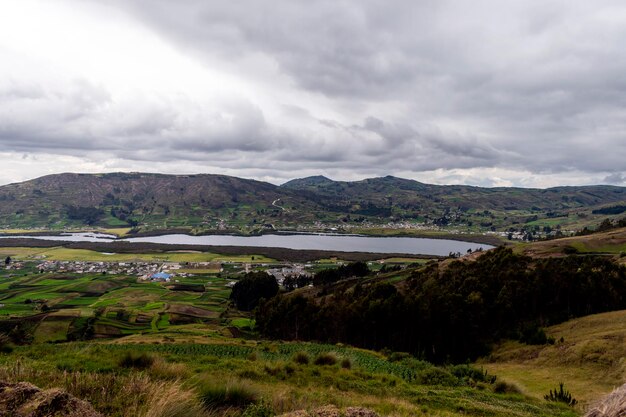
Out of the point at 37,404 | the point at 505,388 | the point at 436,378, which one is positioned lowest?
the point at 436,378

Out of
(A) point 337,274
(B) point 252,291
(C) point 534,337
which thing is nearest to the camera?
(C) point 534,337

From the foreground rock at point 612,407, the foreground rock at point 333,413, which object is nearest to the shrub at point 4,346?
the foreground rock at point 333,413

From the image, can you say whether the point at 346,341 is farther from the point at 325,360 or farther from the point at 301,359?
the point at 301,359

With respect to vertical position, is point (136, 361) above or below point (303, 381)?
above

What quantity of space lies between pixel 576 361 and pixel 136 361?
25.0 metres

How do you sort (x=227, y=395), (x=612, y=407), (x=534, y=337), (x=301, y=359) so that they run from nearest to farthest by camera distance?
(x=612, y=407) < (x=227, y=395) < (x=301, y=359) < (x=534, y=337)

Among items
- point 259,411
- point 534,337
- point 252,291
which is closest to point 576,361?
point 534,337

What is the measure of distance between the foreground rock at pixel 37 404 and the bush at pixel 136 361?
5.80 m

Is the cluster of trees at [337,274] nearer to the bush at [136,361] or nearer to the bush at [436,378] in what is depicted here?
the bush at [436,378]

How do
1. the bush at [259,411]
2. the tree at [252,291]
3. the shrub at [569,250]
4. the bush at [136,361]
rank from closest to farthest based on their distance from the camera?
the bush at [259,411] → the bush at [136,361] → the shrub at [569,250] → the tree at [252,291]

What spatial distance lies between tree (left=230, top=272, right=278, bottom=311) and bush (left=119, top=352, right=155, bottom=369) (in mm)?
70875

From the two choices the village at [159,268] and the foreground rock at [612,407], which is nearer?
the foreground rock at [612,407]

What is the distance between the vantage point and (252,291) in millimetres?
80312

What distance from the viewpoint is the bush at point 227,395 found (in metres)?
7.28
